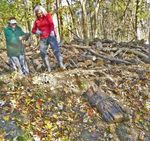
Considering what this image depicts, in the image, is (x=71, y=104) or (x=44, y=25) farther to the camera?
(x=44, y=25)

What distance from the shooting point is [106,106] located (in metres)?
8.18

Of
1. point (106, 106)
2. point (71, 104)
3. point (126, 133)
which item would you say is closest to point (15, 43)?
point (71, 104)

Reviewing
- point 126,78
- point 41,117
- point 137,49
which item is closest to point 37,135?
point 41,117

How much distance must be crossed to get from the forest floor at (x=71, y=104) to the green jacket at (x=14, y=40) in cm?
72

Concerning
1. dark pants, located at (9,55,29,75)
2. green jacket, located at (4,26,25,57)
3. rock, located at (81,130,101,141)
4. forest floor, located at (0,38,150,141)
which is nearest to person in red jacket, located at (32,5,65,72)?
green jacket, located at (4,26,25,57)

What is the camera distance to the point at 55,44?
9.74 meters

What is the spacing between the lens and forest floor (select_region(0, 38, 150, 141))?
294 inches

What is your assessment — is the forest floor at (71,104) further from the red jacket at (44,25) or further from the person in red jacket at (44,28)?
the red jacket at (44,25)

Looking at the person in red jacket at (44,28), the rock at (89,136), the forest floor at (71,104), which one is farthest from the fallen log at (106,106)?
the person in red jacket at (44,28)

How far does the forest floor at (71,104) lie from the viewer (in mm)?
7462

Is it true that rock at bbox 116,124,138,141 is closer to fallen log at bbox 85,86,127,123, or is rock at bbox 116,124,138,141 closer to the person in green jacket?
fallen log at bbox 85,86,127,123

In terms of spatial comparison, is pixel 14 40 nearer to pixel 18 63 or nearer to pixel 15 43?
pixel 15 43

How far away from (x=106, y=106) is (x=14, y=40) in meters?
2.92

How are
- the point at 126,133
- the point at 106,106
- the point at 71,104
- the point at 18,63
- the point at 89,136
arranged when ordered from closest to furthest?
the point at 89,136 → the point at 126,133 → the point at 106,106 → the point at 71,104 → the point at 18,63
